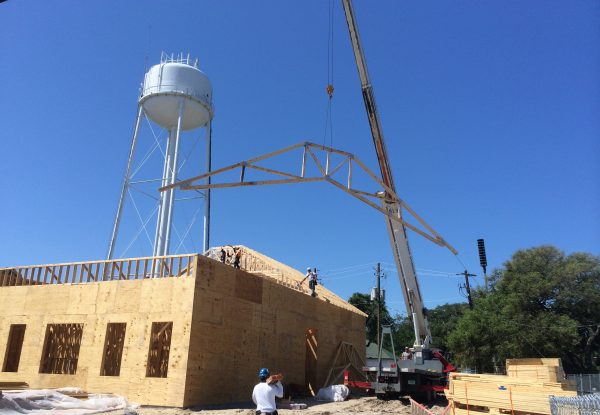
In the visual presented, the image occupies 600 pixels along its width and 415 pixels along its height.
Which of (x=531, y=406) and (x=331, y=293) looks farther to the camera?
(x=331, y=293)

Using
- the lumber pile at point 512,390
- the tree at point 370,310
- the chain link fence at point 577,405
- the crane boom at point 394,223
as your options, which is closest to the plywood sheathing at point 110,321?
the crane boom at point 394,223

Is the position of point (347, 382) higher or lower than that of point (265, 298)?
lower

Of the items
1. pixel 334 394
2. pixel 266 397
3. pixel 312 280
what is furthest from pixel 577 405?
pixel 312 280

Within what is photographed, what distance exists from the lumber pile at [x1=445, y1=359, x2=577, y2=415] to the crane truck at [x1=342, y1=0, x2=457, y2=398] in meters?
4.27

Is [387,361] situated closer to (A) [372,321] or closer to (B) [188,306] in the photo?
(B) [188,306]

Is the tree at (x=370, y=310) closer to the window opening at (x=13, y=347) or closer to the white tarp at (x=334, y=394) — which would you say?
the white tarp at (x=334, y=394)

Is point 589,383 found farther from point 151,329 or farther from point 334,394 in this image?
point 151,329

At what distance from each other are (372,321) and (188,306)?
173 feet

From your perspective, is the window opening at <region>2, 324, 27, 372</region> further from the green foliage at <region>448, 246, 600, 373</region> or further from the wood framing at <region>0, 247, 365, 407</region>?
the green foliage at <region>448, 246, 600, 373</region>

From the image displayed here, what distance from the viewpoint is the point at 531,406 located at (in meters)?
11.5

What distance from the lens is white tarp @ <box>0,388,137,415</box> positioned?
40.4 feet

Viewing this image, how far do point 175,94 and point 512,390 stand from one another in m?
23.3

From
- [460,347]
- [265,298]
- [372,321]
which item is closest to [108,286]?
[265,298]

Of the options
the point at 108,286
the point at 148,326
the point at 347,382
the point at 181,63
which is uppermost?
the point at 181,63
